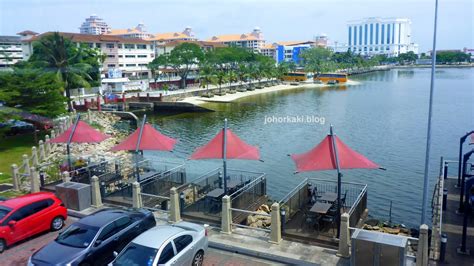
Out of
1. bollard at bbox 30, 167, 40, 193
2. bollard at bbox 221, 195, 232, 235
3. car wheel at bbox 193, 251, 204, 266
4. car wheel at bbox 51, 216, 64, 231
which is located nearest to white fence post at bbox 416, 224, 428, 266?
car wheel at bbox 193, 251, 204, 266

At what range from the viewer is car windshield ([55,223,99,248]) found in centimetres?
1185

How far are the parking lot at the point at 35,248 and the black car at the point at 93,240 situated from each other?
89.3 inches

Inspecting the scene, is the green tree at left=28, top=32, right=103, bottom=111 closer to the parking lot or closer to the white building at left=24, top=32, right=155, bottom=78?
the parking lot

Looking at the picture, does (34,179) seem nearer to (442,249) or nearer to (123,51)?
(442,249)

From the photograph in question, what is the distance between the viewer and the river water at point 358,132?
26281 mm

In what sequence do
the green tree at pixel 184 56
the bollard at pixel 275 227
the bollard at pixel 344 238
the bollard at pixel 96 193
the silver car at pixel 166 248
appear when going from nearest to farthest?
the silver car at pixel 166 248, the bollard at pixel 344 238, the bollard at pixel 275 227, the bollard at pixel 96 193, the green tree at pixel 184 56

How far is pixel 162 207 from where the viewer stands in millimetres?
18156

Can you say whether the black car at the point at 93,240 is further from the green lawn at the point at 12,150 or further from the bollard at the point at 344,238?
the green lawn at the point at 12,150

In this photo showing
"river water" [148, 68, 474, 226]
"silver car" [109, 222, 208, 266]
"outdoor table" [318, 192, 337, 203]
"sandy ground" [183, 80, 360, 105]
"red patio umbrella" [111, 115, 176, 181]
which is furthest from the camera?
"sandy ground" [183, 80, 360, 105]

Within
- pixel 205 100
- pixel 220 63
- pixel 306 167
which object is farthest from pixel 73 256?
pixel 220 63

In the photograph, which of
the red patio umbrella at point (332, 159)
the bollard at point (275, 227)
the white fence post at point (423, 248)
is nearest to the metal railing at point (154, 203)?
the bollard at point (275, 227)

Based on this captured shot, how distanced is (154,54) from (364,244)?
113 m

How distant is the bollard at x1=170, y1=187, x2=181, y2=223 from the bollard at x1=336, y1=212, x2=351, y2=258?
6356mm

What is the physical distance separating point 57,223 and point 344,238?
1072 centimetres
